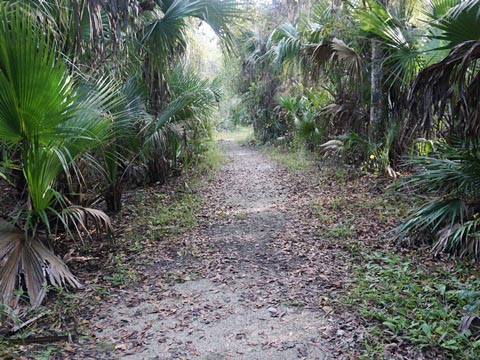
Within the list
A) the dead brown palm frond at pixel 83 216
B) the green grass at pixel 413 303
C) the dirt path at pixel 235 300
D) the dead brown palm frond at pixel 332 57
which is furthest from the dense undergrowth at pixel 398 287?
the dead brown palm frond at pixel 332 57

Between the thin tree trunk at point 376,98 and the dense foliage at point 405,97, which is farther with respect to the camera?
the thin tree trunk at point 376,98

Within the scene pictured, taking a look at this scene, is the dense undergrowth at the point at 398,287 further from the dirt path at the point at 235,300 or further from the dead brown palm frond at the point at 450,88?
the dead brown palm frond at the point at 450,88

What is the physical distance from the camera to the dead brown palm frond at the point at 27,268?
3219mm

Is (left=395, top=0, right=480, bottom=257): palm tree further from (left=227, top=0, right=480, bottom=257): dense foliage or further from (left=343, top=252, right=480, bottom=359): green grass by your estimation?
(left=343, top=252, right=480, bottom=359): green grass

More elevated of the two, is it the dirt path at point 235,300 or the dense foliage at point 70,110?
the dense foliage at point 70,110

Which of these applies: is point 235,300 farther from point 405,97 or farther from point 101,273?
point 405,97

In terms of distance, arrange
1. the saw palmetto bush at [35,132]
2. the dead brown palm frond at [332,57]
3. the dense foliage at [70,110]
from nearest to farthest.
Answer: the saw palmetto bush at [35,132]
the dense foliage at [70,110]
the dead brown palm frond at [332,57]

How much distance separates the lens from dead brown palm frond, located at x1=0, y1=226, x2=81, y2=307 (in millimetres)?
3219

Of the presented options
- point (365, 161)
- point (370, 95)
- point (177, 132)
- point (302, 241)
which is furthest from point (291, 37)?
point (302, 241)

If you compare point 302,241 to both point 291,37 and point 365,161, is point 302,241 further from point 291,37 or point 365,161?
point 291,37

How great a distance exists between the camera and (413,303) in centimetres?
329

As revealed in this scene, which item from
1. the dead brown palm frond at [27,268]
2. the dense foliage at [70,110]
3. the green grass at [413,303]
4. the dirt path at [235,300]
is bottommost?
the dirt path at [235,300]

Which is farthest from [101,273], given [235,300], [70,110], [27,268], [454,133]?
[454,133]

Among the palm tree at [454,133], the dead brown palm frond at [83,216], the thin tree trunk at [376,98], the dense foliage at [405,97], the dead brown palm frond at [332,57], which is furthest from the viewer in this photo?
the dead brown palm frond at [332,57]
